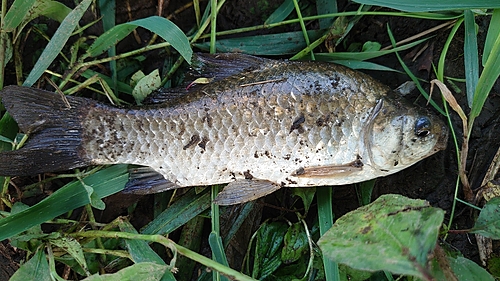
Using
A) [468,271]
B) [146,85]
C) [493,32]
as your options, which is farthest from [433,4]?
[146,85]

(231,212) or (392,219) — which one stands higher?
(392,219)

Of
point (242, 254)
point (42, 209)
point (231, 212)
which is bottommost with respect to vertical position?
point (242, 254)

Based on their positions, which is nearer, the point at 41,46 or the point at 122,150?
the point at 122,150

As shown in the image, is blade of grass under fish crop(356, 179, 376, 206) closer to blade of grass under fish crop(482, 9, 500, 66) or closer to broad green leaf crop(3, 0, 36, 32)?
blade of grass under fish crop(482, 9, 500, 66)

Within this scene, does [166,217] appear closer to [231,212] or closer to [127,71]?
[231,212]

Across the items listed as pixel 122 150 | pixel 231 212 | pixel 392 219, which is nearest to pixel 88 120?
pixel 122 150

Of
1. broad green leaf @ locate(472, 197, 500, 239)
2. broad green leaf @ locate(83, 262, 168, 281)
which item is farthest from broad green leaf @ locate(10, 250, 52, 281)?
broad green leaf @ locate(472, 197, 500, 239)

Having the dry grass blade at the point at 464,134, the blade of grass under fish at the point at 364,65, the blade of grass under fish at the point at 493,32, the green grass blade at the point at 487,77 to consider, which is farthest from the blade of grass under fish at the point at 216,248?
the blade of grass under fish at the point at 493,32
